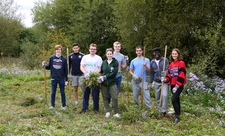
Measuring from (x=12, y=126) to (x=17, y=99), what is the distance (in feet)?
11.4

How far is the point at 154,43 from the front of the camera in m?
12.8

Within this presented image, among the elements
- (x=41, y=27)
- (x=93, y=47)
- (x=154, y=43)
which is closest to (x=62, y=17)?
(x=41, y=27)

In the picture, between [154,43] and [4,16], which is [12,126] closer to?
[154,43]

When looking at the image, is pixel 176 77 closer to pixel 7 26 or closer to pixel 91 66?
pixel 91 66

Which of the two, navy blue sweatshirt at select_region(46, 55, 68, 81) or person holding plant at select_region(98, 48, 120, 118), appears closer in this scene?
person holding plant at select_region(98, 48, 120, 118)

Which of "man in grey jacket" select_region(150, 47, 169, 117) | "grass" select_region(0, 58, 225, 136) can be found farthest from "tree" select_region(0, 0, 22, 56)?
"man in grey jacket" select_region(150, 47, 169, 117)

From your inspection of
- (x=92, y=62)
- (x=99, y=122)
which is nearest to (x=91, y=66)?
(x=92, y=62)

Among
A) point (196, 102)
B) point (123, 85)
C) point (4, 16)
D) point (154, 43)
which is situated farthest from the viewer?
point (4, 16)

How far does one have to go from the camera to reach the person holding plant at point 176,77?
574 cm

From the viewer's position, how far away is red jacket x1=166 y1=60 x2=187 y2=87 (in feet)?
18.8

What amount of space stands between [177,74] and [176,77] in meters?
0.09

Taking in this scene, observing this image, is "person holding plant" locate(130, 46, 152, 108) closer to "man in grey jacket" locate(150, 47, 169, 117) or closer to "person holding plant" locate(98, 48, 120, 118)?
"man in grey jacket" locate(150, 47, 169, 117)

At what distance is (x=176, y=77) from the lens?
5871mm

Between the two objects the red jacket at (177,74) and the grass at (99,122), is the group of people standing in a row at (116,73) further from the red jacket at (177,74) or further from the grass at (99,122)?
the grass at (99,122)
